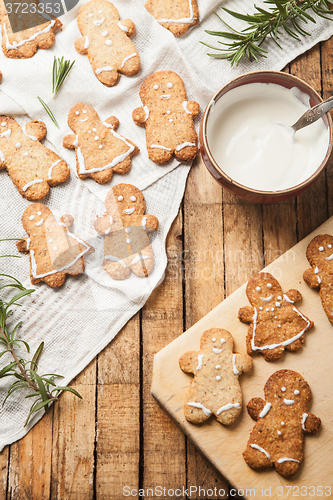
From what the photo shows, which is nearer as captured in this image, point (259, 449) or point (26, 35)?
point (259, 449)

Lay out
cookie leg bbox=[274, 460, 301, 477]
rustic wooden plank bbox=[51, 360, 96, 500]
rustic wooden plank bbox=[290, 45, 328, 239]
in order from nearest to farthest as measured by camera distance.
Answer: cookie leg bbox=[274, 460, 301, 477] → rustic wooden plank bbox=[51, 360, 96, 500] → rustic wooden plank bbox=[290, 45, 328, 239]

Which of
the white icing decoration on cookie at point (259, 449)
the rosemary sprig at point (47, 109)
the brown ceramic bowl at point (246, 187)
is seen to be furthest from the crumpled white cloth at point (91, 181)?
the white icing decoration on cookie at point (259, 449)

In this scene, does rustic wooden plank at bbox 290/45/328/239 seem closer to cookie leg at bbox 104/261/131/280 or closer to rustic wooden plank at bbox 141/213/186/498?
rustic wooden plank at bbox 141/213/186/498

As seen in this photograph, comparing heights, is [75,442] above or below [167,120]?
below

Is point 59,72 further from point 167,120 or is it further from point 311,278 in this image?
point 311,278

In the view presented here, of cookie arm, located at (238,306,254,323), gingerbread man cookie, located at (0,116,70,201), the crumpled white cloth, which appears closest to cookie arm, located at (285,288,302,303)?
cookie arm, located at (238,306,254,323)

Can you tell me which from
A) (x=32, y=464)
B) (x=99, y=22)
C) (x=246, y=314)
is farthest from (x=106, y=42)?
(x=32, y=464)
